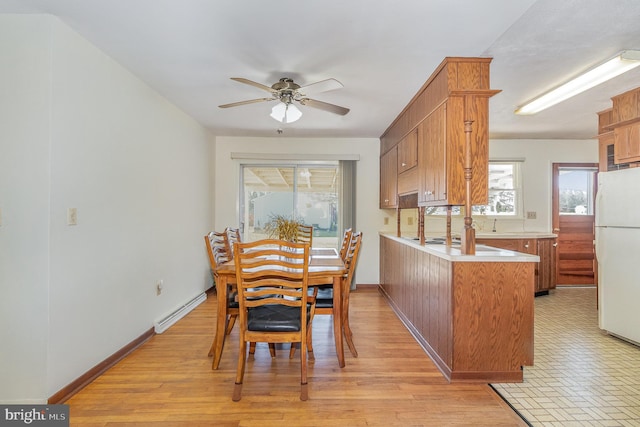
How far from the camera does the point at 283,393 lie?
215 cm

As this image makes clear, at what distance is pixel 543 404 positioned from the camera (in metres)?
2.03

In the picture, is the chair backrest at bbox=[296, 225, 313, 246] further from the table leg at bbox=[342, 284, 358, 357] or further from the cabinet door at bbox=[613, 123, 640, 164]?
the cabinet door at bbox=[613, 123, 640, 164]

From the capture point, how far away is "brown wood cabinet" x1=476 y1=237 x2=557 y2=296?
15.1ft

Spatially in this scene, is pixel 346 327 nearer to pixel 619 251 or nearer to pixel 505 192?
pixel 619 251

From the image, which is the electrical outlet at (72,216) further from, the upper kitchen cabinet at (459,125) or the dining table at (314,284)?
the upper kitchen cabinet at (459,125)

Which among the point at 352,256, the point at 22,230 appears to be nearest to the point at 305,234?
the point at 352,256

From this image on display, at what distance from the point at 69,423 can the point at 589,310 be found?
5177mm

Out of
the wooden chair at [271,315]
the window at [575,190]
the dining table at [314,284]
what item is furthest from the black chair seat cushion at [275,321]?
the window at [575,190]

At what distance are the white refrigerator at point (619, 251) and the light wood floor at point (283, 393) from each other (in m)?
1.83

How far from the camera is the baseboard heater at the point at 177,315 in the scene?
324 cm

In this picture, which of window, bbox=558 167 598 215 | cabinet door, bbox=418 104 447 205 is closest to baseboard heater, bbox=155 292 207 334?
cabinet door, bbox=418 104 447 205

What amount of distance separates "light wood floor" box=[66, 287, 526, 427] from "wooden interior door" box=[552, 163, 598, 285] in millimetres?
3857

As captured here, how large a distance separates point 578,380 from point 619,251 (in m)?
1.42

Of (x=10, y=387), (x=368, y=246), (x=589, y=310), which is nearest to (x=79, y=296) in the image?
(x=10, y=387)
